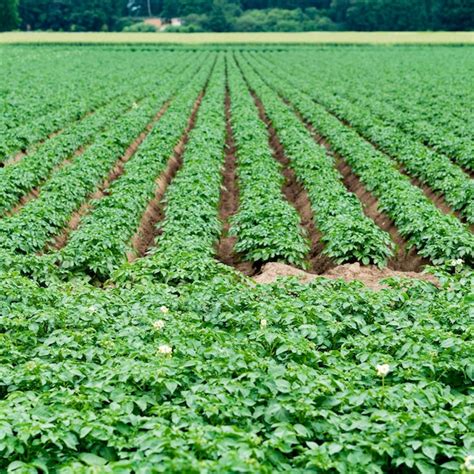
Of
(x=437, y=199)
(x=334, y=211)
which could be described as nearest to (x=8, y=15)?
(x=437, y=199)

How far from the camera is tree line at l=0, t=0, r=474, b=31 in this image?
331ft

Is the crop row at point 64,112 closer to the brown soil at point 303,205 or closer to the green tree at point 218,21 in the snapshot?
the brown soil at point 303,205

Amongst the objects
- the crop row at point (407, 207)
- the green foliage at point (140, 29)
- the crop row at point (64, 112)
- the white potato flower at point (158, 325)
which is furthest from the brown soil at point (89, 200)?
the green foliage at point (140, 29)

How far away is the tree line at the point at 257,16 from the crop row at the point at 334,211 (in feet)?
305

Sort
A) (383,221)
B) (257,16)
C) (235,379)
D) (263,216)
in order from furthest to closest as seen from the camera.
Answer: (257,16)
(383,221)
(263,216)
(235,379)

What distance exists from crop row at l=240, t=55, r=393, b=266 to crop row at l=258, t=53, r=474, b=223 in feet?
6.34

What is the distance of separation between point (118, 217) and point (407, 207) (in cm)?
517

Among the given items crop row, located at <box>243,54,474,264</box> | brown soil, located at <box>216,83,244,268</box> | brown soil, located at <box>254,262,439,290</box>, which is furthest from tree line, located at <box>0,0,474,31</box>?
brown soil, located at <box>254,262,439,290</box>

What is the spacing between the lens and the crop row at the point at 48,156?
12834 millimetres

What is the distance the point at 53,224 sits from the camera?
1131 cm

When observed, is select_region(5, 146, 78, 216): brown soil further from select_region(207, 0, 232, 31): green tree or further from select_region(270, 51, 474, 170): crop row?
select_region(207, 0, 232, 31): green tree

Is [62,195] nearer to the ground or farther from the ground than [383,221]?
farther from the ground

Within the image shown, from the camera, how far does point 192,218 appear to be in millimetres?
11383

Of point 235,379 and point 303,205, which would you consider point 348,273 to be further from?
point 235,379
